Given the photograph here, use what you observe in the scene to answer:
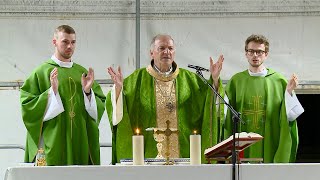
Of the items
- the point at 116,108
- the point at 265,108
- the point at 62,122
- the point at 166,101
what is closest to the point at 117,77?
the point at 116,108

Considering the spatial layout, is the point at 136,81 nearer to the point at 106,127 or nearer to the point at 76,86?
the point at 76,86

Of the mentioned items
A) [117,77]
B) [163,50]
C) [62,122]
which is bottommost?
[62,122]

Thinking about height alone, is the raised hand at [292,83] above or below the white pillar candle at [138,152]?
above

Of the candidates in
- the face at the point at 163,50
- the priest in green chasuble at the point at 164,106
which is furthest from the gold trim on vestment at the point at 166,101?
the face at the point at 163,50

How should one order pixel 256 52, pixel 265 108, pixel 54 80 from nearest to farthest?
1. pixel 54 80
2. pixel 256 52
3. pixel 265 108

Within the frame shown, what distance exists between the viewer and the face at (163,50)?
271 inches

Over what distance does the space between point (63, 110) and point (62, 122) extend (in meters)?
0.18

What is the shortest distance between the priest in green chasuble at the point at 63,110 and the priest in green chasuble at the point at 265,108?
47.0 inches

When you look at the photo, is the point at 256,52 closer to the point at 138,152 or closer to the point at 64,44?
the point at 64,44

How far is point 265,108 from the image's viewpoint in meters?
7.41

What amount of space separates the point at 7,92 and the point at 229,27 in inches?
93.8

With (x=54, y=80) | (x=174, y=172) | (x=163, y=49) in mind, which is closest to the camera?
(x=174, y=172)

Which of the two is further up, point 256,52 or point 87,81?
point 256,52

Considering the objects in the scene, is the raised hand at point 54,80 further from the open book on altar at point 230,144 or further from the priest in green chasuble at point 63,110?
the open book on altar at point 230,144
